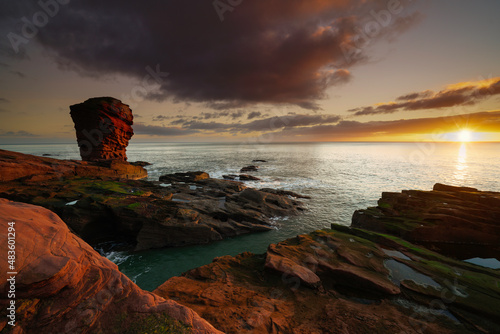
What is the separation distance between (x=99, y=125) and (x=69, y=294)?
1929 inches

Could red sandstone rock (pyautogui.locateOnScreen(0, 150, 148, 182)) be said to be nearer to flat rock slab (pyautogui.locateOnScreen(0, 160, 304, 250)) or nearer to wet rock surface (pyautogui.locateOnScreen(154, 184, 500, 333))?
flat rock slab (pyautogui.locateOnScreen(0, 160, 304, 250))

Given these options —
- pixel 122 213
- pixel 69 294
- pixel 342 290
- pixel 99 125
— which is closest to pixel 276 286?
pixel 342 290

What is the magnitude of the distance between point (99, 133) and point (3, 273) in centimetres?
4890

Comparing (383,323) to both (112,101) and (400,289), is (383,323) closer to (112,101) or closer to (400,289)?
(400,289)

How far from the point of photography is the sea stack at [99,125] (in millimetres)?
40688

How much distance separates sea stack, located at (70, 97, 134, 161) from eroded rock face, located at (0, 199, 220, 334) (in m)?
43.7

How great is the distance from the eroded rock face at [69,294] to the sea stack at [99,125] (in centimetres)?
4373

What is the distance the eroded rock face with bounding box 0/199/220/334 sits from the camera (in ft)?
13.1

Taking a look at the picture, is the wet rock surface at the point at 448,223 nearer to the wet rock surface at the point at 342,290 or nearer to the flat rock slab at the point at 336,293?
the wet rock surface at the point at 342,290

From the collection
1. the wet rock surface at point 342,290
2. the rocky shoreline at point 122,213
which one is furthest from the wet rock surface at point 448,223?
the rocky shoreline at point 122,213

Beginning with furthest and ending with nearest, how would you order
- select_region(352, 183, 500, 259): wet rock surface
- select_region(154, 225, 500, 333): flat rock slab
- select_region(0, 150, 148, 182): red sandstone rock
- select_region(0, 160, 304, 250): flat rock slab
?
select_region(0, 150, 148, 182): red sandstone rock, select_region(0, 160, 304, 250): flat rock slab, select_region(352, 183, 500, 259): wet rock surface, select_region(154, 225, 500, 333): flat rock slab

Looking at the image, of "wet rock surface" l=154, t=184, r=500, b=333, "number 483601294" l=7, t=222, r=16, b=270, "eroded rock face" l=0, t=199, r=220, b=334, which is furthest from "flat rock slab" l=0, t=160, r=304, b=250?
"number 483601294" l=7, t=222, r=16, b=270

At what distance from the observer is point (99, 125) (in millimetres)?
41812

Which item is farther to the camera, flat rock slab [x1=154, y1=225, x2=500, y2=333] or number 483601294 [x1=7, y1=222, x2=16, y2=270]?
flat rock slab [x1=154, y1=225, x2=500, y2=333]
